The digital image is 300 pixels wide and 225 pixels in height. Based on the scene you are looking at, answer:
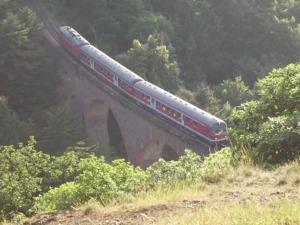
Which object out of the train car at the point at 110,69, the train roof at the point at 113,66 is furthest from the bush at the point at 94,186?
the train car at the point at 110,69

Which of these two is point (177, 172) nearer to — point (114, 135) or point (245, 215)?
point (245, 215)

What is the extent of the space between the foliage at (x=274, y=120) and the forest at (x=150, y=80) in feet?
0.08

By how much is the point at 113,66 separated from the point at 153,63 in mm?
7461

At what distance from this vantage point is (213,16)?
59719 millimetres

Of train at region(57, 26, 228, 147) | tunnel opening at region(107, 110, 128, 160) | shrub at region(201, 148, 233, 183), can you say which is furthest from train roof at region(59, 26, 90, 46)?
shrub at region(201, 148, 233, 183)

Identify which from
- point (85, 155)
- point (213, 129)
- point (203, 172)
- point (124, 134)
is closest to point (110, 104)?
point (124, 134)

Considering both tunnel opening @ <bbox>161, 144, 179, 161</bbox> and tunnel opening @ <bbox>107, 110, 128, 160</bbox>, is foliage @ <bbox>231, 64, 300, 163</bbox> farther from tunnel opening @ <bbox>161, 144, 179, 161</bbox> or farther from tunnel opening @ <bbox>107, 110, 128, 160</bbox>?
tunnel opening @ <bbox>107, 110, 128, 160</bbox>

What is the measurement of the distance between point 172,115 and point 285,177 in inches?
932

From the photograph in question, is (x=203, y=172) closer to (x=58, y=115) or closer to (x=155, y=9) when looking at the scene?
(x=58, y=115)

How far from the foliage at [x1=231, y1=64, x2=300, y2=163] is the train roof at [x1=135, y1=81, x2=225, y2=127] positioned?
55.8 ft

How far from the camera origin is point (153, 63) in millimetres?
45500

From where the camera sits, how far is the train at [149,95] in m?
29.4

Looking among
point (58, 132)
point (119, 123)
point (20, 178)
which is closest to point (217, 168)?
point (20, 178)

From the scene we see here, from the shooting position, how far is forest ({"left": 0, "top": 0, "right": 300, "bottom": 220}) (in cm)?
1132
